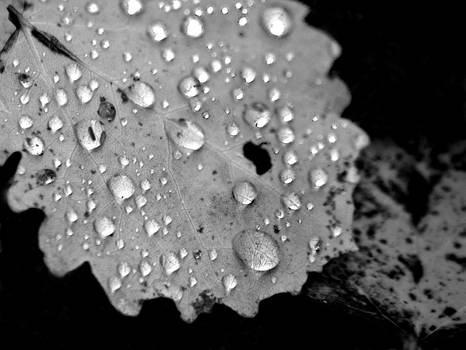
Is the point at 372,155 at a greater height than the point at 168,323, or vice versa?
the point at 372,155

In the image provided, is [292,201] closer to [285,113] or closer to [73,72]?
[285,113]

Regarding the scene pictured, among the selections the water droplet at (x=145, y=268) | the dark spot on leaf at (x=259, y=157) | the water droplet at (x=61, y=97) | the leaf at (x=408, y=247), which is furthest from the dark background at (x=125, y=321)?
the dark spot on leaf at (x=259, y=157)

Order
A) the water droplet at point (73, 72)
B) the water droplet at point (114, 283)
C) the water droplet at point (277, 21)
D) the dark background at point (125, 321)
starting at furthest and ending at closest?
the dark background at point (125, 321), the water droplet at point (114, 283), the water droplet at point (73, 72), the water droplet at point (277, 21)

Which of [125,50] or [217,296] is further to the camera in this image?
[217,296]

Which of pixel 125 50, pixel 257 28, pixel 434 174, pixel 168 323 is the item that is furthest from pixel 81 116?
pixel 434 174

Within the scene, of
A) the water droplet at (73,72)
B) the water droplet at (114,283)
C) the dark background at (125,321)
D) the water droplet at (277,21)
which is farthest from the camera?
the dark background at (125,321)

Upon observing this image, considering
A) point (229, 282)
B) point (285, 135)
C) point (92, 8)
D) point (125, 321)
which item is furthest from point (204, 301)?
point (92, 8)

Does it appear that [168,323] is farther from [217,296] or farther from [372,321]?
[372,321]

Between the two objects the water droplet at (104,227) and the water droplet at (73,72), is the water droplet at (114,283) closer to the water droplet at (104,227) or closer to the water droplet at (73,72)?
the water droplet at (104,227)
